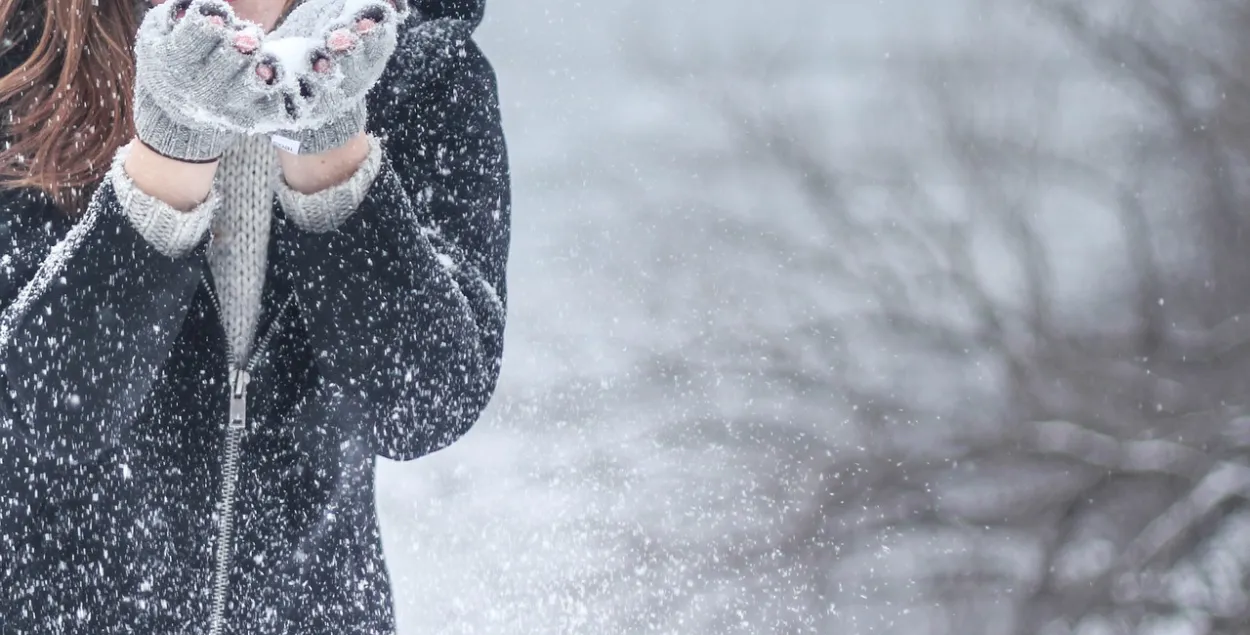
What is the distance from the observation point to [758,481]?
4.14 metres

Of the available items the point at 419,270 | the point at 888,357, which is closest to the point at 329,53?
the point at 419,270

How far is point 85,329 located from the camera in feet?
1.95

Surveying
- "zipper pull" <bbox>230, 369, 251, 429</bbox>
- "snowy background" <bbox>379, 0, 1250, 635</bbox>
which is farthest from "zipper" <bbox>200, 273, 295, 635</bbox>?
"snowy background" <bbox>379, 0, 1250, 635</bbox>

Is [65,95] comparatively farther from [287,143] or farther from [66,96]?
[287,143]

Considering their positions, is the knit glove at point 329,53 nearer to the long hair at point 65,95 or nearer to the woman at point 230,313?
the woman at point 230,313

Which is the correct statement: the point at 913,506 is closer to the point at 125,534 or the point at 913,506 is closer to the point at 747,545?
the point at 747,545

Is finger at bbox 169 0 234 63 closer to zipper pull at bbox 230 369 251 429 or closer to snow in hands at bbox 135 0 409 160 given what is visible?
snow in hands at bbox 135 0 409 160

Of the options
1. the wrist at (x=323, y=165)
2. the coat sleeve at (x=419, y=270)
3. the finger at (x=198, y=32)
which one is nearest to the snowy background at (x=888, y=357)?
the coat sleeve at (x=419, y=270)

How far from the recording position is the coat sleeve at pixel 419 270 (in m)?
0.65

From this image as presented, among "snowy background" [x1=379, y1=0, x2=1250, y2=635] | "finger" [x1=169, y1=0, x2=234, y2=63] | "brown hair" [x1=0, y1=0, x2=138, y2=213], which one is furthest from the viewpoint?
"snowy background" [x1=379, y1=0, x2=1250, y2=635]

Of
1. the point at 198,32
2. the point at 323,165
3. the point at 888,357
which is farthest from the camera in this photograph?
the point at 888,357

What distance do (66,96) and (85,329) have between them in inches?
5.2

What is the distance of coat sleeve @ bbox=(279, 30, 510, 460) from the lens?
65 centimetres

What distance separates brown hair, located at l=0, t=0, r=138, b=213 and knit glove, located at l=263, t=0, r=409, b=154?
121mm
